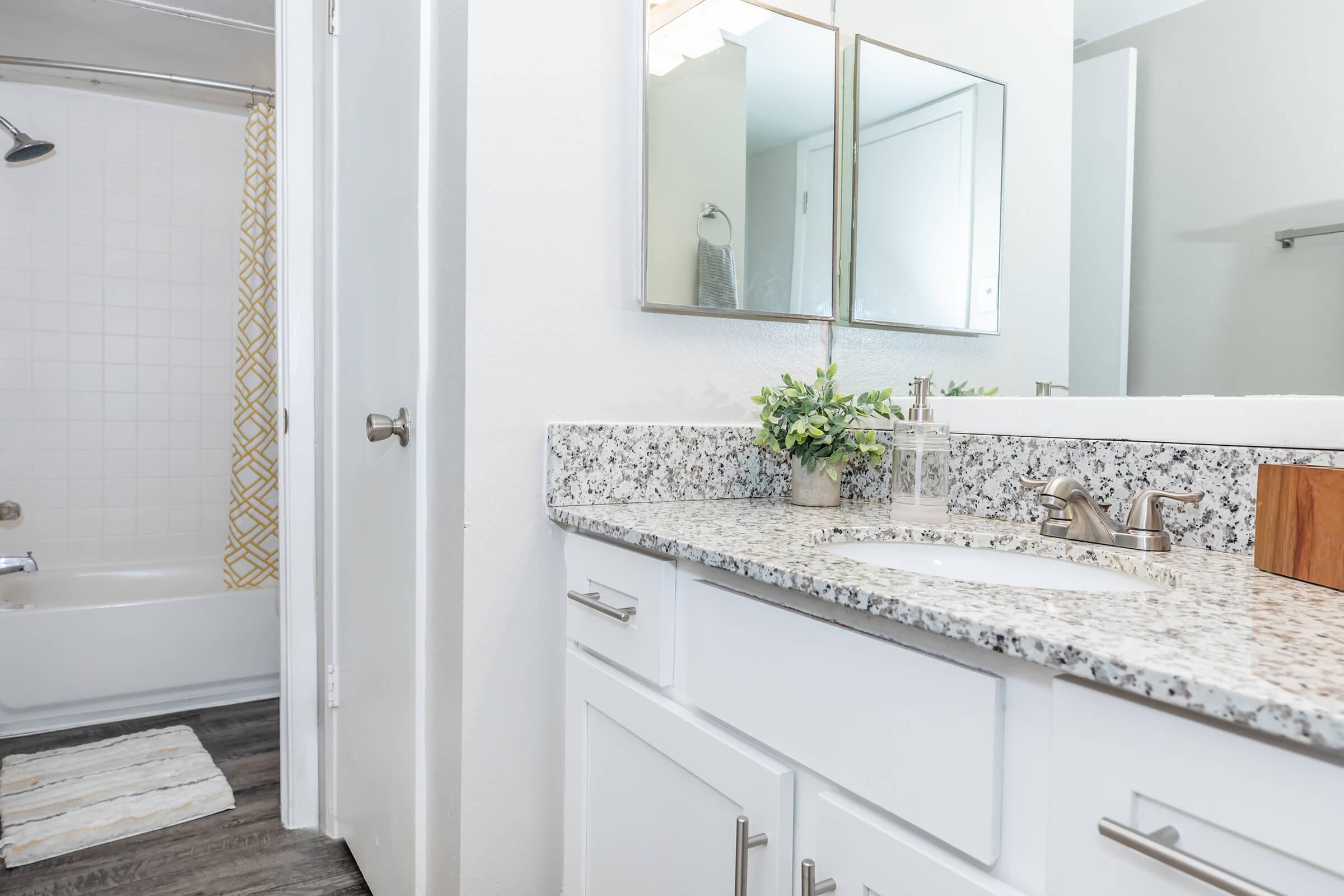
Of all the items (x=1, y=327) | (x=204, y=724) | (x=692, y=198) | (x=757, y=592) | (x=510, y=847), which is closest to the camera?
(x=757, y=592)

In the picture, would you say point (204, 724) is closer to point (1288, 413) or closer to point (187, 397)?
point (187, 397)

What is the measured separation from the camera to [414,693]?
130 centimetres

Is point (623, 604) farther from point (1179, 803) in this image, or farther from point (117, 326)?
point (117, 326)

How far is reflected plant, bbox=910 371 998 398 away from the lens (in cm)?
127

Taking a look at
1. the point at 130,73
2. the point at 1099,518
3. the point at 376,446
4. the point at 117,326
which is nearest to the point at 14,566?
the point at 376,446

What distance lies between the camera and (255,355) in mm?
2947

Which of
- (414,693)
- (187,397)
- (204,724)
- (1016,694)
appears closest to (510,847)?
(414,693)

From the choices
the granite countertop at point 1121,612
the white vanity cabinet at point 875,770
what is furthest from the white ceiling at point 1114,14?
the white vanity cabinet at point 875,770

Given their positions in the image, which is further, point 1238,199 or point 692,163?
point 692,163

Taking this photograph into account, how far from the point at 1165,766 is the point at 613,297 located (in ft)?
3.19

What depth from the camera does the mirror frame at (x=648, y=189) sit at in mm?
1264

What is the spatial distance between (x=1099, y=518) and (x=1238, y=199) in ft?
1.33

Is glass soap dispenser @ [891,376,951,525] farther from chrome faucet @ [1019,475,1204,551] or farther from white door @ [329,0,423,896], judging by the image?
white door @ [329,0,423,896]

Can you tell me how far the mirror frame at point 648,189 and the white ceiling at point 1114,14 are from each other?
0.42 meters
